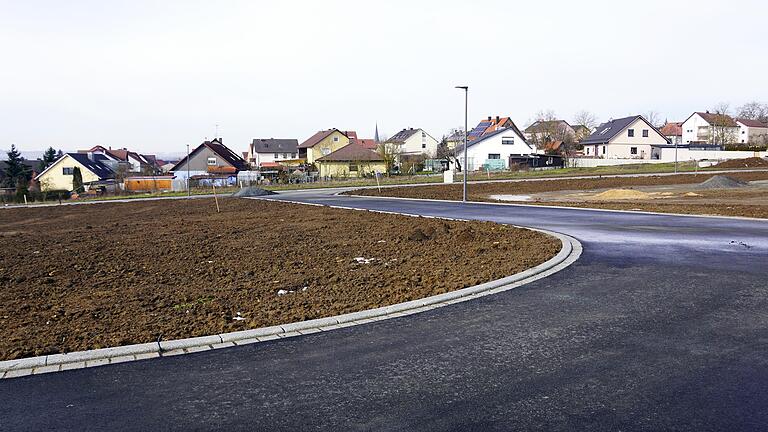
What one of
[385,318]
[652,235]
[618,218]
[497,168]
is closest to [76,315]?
[385,318]

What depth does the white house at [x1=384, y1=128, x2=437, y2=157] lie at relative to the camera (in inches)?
3846

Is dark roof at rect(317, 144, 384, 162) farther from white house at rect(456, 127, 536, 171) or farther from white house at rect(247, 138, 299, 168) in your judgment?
white house at rect(247, 138, 299, 168)

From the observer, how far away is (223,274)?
9883 millimetres

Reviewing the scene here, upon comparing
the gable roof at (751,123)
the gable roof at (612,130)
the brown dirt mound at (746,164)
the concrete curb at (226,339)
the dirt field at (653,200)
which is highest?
the gable roof at (751,123)

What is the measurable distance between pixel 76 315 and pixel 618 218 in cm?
1522

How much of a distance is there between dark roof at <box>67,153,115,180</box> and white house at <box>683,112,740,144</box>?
91025 mm

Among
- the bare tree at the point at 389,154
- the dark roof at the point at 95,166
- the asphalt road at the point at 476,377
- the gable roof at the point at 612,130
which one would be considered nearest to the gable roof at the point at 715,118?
the gable roof at the point at 612,130

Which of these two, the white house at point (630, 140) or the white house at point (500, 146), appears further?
the white house at point (630, 140)

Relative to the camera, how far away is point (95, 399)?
15.1 ft

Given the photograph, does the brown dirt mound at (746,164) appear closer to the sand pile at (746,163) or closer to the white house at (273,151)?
the sand pile at (746,163)

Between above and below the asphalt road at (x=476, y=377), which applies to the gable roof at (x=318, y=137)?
above

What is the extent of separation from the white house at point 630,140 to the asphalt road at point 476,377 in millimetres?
76068

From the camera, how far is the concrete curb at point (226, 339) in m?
5.37

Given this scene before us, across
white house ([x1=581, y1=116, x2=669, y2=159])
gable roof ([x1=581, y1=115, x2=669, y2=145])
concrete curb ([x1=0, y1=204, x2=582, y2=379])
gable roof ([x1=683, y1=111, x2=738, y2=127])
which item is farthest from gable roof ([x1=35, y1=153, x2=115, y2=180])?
gable roof ([x1=683, y1=111, x2=738, y2=127])
